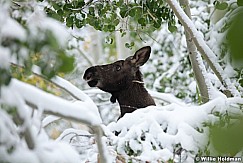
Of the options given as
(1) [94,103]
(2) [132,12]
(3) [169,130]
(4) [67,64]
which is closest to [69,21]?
(2) [132,12]

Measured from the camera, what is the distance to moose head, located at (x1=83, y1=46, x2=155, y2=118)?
4263 mm

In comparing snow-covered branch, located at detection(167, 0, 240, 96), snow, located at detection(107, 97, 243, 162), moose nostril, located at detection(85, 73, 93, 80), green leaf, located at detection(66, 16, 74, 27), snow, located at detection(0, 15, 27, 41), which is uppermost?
green leaf, located at detection(66, 16, 74, 27)

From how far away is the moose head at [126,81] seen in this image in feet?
14.0

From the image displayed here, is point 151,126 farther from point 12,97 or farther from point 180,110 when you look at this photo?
point 12,97

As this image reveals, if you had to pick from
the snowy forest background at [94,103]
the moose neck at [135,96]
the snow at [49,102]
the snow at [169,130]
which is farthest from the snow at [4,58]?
the moose neck at [135,96]

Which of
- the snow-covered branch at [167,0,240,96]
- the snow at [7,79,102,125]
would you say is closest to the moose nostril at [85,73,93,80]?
the snow-covered branch at [167,0,240,96]

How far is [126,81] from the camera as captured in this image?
14.4ft

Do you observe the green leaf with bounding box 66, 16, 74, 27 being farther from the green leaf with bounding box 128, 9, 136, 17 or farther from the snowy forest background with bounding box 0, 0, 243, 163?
the green leaf with bounding box 128, 9, 136, 17

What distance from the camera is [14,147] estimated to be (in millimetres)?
1161

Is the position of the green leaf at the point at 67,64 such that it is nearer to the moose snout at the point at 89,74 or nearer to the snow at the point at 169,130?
the snow at the point at 169,130

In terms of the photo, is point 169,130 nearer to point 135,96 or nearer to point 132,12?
point 132,12

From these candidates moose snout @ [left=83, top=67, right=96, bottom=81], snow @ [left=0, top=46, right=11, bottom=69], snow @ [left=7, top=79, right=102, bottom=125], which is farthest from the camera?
moose snout @ [left=83, top=67, right=96, bottom=81]

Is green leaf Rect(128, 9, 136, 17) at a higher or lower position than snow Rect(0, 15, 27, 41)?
higher

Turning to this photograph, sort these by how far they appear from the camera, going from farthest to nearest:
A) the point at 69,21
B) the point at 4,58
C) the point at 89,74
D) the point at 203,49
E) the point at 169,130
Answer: the point at 89,74 → the point at 69,21 → the point at 203,49 → the point at 169,130 → the point at 4,58
